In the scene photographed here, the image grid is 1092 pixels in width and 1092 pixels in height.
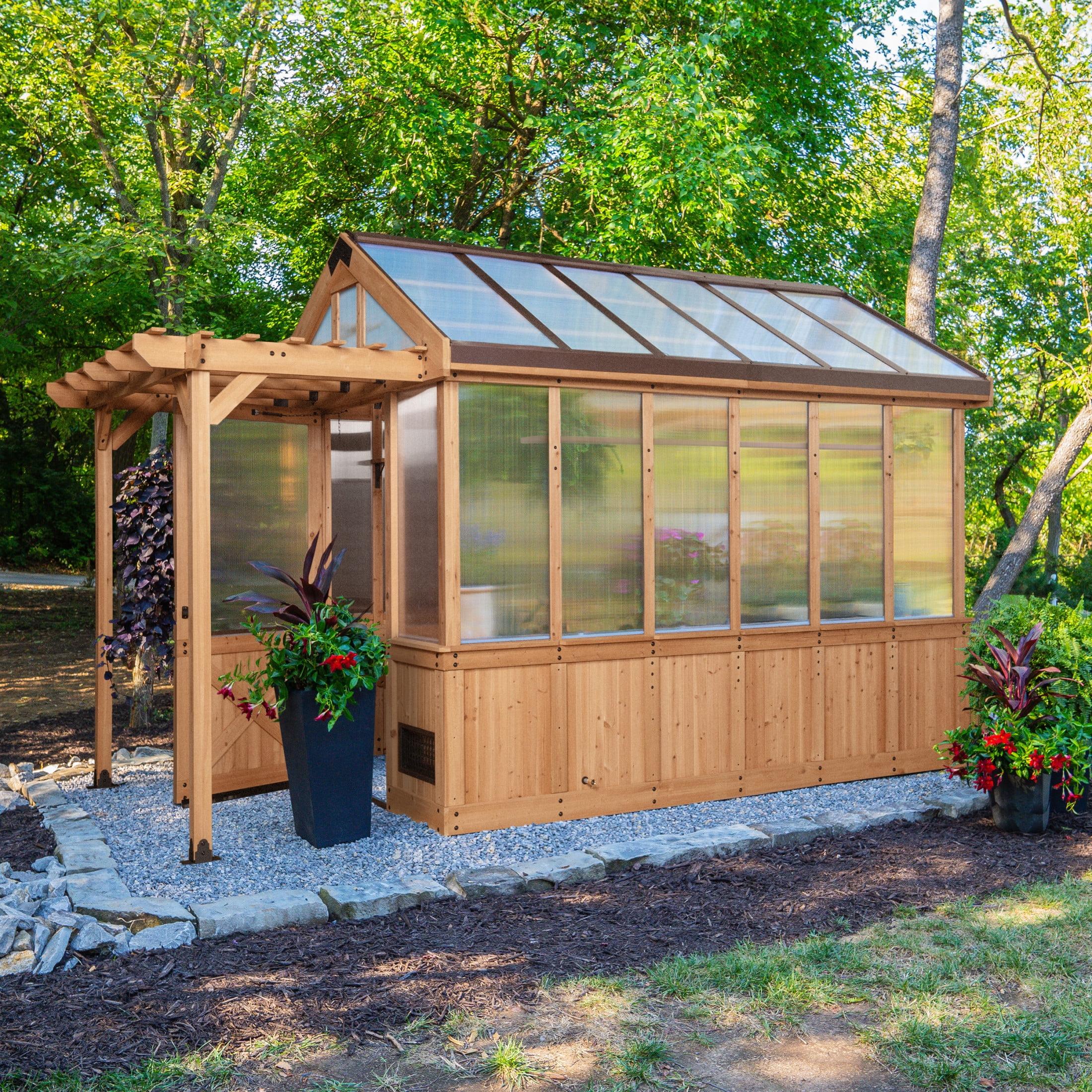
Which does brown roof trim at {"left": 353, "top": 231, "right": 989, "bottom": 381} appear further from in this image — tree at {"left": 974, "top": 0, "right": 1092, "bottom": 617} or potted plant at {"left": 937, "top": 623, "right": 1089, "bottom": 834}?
tree at {"left": 974, "top": 0, "right": 1092, "bottom": 617}

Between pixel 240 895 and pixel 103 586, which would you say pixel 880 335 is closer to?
pixel 103 586

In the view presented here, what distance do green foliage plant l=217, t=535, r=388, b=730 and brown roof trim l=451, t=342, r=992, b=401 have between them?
135 centimetres

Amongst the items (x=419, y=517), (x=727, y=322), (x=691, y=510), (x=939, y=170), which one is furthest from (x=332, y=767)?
(x=939, y=170)

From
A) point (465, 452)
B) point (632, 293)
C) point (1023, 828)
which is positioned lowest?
point (1023, 828)

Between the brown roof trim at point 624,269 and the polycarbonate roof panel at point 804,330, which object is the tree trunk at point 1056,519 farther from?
the polycarbonate roof panel at point 804,330

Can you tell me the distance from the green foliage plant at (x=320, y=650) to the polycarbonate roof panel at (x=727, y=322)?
2979 millimetres

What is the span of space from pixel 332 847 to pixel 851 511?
386 cm

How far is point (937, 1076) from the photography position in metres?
2.97

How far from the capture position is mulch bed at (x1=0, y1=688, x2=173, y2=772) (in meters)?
7.77

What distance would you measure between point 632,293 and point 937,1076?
5.09 metres

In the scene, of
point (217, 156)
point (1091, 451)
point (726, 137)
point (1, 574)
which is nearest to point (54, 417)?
point (1, 574)

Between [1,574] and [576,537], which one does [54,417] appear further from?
[576,537]

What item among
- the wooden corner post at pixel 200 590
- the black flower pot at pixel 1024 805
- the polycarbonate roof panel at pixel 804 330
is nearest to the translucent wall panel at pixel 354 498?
the wooden corner post at pixel 200 590

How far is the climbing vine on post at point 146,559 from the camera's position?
6.49m
